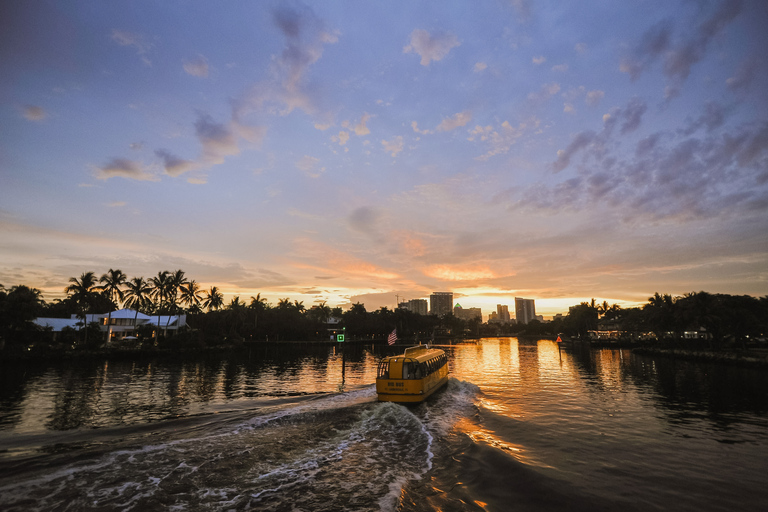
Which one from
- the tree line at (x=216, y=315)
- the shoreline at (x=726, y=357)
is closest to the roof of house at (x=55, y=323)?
the tree line at (x=216, y=315)

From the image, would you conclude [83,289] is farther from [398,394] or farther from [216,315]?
[398,394]

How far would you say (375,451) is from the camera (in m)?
14.9

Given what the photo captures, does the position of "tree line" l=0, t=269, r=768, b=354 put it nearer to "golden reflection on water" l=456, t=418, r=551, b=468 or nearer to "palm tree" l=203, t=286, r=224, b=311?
"palm tree" l=203, t=286, r=224, b=311

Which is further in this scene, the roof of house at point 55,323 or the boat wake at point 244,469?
the roof of house at point 55,323

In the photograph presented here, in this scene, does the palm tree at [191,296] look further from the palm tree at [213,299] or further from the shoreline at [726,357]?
the shoreline at [726,357]

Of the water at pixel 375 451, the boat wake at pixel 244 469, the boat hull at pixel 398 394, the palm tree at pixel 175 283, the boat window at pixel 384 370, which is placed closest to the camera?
the boat wake at pixel 244 469

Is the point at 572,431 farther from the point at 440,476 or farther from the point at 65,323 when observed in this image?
the point at 65,323

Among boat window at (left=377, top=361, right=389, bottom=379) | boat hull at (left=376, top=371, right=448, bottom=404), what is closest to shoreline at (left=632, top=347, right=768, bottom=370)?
boat hull at (left=376, top=371, right=448, bottom=404)

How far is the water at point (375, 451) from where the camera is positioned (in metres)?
10.5

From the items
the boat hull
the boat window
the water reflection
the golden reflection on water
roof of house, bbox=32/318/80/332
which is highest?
roof of house, bbox=32/318/80/332

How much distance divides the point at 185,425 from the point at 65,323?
269ft

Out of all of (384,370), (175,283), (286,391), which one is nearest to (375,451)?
(384,370)

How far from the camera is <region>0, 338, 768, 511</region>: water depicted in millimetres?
10453

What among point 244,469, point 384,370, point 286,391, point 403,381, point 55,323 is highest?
point 55,323
